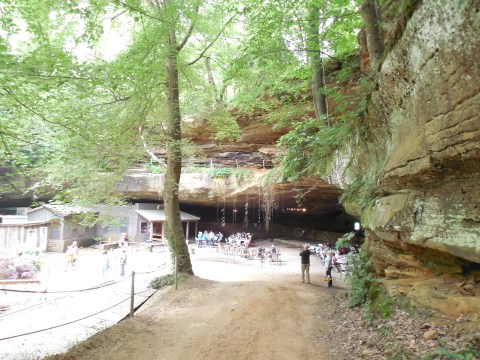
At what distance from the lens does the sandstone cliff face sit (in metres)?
3.21

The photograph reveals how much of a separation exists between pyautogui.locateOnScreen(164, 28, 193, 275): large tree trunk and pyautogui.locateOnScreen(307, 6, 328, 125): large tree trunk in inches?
166

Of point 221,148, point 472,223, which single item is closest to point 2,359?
point 472,223

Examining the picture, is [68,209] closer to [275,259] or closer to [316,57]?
[275,259]

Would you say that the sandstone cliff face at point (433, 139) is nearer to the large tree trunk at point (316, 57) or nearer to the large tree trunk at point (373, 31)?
Result: the large tree trunk at point (373, 31)

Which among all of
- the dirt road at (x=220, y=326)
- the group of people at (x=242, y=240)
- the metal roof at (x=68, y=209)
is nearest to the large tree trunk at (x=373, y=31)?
the dirt road at (x=220, y=326)

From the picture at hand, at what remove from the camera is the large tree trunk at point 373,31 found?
19.5 feet

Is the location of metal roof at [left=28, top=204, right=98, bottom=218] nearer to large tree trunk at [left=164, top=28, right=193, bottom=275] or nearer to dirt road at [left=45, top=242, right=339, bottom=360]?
large tree trunk at [left=164, top=28, right=193, bottom=275]

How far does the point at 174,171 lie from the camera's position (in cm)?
1044

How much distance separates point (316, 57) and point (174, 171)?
5.88 meters

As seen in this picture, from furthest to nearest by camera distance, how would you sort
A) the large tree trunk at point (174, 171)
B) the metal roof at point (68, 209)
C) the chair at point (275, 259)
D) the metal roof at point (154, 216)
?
the metal roof at point (154, 216)
the chair at point (275, 259)
the large tree trunk at point (174, 171)
the metal roof at point (68, 209)

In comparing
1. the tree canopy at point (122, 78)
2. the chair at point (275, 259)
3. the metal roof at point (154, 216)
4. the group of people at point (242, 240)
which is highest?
the tree canopy at point (122, 78)

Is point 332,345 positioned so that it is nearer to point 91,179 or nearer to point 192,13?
point 91,179

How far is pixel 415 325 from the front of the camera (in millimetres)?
4102

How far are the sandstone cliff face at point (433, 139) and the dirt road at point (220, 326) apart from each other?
7.78 feet
